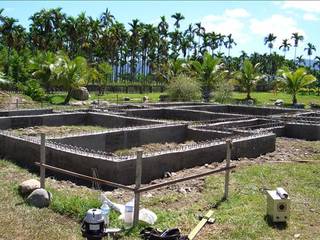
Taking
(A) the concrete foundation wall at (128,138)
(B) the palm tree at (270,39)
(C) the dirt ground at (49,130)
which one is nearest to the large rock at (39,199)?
(A) the concrete foundation wall at (128,138)

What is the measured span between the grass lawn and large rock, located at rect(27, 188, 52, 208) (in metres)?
0.11

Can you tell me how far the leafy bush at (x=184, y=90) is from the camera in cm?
3028

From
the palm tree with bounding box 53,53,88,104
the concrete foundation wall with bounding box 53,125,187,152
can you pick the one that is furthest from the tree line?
the concrete foundation wall with bounding box 53,125,187,152

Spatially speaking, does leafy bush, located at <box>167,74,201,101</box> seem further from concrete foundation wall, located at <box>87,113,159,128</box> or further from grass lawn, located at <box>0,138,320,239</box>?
grass lawn, located at <box>0,138,320,239</box>

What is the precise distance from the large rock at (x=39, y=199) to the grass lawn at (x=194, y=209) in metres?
0.11

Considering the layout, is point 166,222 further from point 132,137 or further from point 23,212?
point 132,137

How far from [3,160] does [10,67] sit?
1170 inches

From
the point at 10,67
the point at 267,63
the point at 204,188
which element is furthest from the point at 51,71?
the point at 267,63

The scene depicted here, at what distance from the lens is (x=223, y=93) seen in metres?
31.6

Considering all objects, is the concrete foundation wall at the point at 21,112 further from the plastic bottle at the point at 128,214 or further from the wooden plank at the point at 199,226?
the wooden plank at the point at 199,226

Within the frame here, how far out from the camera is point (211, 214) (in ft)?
24.5

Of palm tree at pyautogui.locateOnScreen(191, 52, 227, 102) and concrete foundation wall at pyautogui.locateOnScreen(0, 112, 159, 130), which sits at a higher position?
palm tree at pyautogui.locateOnScreen(191, 52, 227, 102)

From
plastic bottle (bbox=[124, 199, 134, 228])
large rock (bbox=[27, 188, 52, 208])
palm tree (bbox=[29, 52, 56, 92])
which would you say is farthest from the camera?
palm tree (bbox=[29, 52, 56, 92])

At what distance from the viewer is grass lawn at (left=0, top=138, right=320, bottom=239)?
6.70 m
